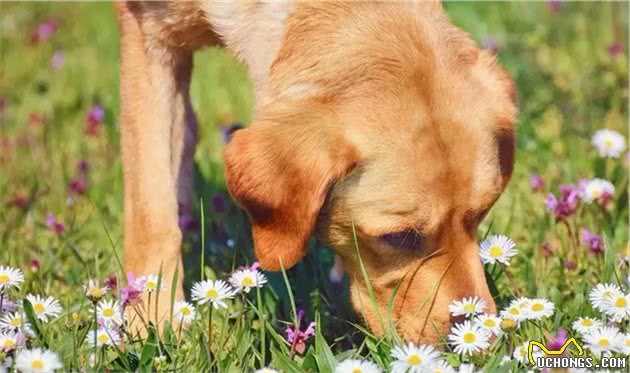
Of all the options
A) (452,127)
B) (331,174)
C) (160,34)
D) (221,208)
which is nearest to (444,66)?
(452,127)

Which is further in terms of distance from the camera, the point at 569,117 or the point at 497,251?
the point at 569,117

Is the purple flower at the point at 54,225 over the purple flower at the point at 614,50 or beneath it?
over

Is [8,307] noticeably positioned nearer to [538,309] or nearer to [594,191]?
[538,309]

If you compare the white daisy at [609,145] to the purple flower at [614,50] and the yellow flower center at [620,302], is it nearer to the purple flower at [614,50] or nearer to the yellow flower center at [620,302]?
the purple flower at [614,50]

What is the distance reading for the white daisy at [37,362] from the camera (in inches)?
107

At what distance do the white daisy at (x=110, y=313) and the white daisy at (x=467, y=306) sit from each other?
953 mm

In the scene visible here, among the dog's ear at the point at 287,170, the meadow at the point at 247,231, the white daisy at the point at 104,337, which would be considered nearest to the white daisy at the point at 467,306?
the meadow at the point at 247,231

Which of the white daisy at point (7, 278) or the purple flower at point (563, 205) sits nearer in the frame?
the white daisy at point (7, 278)

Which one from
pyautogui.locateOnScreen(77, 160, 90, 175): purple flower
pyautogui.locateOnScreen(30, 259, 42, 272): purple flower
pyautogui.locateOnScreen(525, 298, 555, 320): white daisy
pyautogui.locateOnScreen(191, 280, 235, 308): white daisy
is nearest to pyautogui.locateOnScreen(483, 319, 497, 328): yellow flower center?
pyautogui.locateOnScreen(525, 298, 555, 320): white daisy

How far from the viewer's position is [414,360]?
2.84 meters

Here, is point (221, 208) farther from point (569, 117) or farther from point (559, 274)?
point (569, 117)

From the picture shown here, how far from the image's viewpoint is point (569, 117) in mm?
5625

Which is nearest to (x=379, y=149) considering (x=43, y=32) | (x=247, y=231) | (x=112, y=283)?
(x=112, y=283)

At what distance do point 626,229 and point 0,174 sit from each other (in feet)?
9.11
